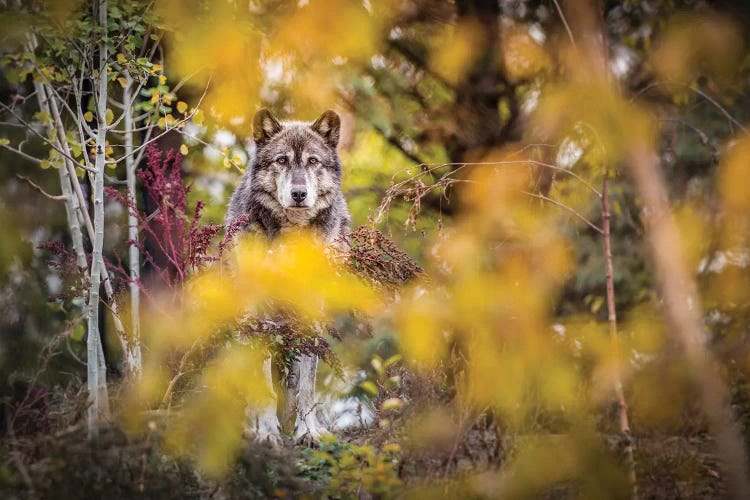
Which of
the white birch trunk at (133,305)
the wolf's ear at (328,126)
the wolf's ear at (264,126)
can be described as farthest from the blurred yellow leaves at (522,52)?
the white birch trunk at (133,305)

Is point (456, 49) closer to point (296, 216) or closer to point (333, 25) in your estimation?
point (333, 25)

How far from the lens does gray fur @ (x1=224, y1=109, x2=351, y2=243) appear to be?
6996 mm

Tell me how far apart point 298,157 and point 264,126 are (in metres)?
0.44

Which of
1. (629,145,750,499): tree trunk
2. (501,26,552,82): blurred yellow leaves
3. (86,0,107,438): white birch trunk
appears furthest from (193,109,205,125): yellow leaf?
(501,26,552,82): blurred yellow leaves

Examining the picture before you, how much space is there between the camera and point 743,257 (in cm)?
721

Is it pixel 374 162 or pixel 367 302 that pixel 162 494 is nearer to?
pixel 367 302

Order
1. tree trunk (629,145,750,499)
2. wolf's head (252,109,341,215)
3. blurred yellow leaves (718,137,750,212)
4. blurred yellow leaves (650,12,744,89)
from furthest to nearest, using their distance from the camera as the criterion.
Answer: wolf's head (252,109,341,215), blurred yellow leaves (650,12,744,89), blurred yellow leaves (718,137,750,212), tree trunk (629,145,750,499)

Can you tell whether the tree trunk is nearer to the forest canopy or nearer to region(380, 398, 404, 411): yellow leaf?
the forest canopy

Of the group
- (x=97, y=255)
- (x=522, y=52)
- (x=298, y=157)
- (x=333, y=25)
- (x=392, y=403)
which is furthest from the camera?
(x=522, y=52)

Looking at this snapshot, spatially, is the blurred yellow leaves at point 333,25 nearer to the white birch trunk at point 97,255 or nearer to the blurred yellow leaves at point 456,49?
the blurred yellow leaves at point 456,49

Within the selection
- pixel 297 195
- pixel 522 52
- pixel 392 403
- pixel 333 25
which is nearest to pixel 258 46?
pixel 333 25

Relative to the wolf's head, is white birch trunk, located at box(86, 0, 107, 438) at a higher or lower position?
lower

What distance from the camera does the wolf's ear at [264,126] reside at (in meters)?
7.07

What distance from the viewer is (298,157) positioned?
276 inches
